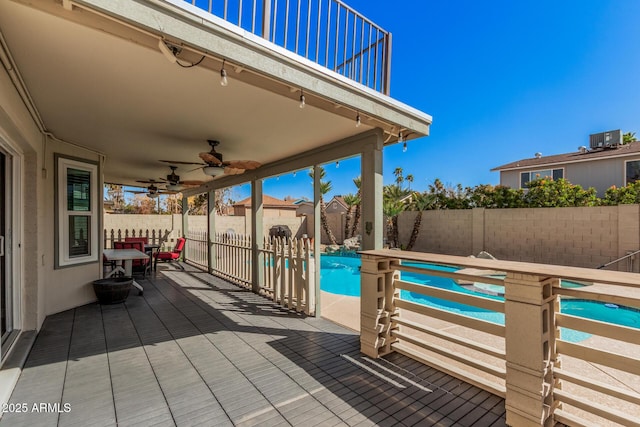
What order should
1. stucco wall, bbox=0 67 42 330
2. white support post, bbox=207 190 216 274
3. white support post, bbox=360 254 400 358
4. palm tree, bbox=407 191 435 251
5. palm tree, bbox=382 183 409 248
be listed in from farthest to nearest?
palm tree, bbox=382 183 409 248
palm tree, bbox=407 191 435 251
white support post, bbox=207 190 216 274
stucco wall, bbox=0 67 42 330
white support post, bbox=360 254 400 358

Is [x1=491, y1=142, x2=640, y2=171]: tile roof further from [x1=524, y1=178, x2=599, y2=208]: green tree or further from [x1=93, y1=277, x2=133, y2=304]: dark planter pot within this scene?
[x1=93, y1=277, x2=133, y2=304]: dark planter pot

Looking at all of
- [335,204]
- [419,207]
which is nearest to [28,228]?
[419,207]

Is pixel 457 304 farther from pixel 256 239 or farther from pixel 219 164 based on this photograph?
pixel 219 164

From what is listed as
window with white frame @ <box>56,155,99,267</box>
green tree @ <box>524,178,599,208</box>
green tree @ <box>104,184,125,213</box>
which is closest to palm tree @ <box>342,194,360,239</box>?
green tree @ <box>524,178,599,208</box>

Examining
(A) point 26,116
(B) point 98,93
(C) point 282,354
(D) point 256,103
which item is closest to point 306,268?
(C) point 282,354

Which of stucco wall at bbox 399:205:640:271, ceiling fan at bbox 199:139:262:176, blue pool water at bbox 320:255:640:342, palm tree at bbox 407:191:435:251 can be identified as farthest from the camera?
palm tree at bbox 407:191:435:251

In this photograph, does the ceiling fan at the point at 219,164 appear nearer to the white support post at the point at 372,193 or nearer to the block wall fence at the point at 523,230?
the white support post at the point at 372,193

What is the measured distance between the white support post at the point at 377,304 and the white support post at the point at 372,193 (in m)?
0.45

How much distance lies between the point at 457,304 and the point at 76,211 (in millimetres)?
8207

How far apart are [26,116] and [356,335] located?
4441 mm

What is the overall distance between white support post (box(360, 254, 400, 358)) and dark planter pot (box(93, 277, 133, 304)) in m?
4.16

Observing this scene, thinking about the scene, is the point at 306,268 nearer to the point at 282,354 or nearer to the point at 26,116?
the point at 282,354

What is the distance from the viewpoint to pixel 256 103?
306cm

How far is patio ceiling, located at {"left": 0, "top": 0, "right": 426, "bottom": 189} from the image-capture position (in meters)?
1.91
